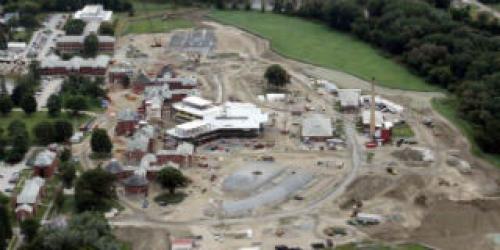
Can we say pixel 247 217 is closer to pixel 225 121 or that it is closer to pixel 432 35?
pixel 225 121

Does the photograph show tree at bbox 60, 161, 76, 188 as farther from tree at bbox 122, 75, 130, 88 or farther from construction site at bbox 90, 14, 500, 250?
tree at bbox 122, 75, 130, 88

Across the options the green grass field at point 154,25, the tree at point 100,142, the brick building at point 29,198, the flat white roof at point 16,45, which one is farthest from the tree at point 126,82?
the brick building at point 29,198

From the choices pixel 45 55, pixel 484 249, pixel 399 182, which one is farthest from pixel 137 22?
pixel 484 249

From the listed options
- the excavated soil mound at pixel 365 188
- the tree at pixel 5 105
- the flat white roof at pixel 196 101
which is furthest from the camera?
the flat white roof at pixel 196 101

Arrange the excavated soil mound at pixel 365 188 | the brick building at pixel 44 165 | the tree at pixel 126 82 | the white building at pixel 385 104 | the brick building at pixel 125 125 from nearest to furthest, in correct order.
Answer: the excavated soil mound at pixel 365 188
the brick building at pixel 44 165
the brick building at pixel 125 125
the white building at pixel 385 104
the tree at pixel 126 82

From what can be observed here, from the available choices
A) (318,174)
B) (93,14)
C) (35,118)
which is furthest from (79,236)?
(93,14)

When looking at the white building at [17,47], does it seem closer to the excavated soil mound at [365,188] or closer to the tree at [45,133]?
the tree at [45,133]

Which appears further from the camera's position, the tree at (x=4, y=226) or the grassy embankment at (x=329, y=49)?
the grassy embankment at (x=329, y=49)
